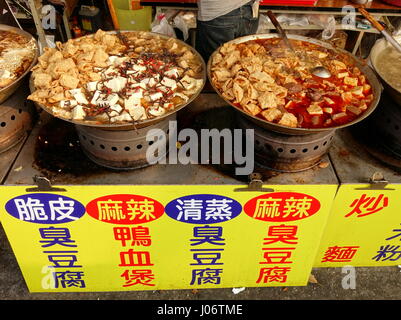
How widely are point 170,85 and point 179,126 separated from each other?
18.9 inches

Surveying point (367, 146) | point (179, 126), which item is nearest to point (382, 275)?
point (367, 146)

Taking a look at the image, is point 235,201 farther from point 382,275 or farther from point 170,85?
point 382,275

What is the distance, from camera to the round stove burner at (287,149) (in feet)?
7.51

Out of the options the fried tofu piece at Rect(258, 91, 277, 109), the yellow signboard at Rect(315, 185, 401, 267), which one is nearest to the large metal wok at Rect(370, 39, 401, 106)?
the yellow signboard at Rect(315, 185, 401, 267)

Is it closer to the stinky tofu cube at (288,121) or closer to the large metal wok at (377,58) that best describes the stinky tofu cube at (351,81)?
the large metal wok at (377,58)

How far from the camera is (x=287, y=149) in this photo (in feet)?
7.66

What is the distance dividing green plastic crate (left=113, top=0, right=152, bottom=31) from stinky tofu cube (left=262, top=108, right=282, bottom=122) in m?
4.91

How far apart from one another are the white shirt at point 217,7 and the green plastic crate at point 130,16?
327 centimetres

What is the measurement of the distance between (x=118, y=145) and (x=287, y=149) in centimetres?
111

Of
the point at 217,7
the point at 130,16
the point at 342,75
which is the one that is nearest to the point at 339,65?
the point at 342,75

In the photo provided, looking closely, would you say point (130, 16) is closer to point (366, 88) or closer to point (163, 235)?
point (163, 235)

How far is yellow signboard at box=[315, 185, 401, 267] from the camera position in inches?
102

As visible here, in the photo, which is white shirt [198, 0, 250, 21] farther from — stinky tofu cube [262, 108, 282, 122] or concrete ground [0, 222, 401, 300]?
concrete ground [0, 222, 401, 300]

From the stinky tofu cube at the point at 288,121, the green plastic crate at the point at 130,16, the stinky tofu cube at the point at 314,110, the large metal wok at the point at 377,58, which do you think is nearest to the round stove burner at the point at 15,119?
the stinky tofu cube at the point at 288,121
